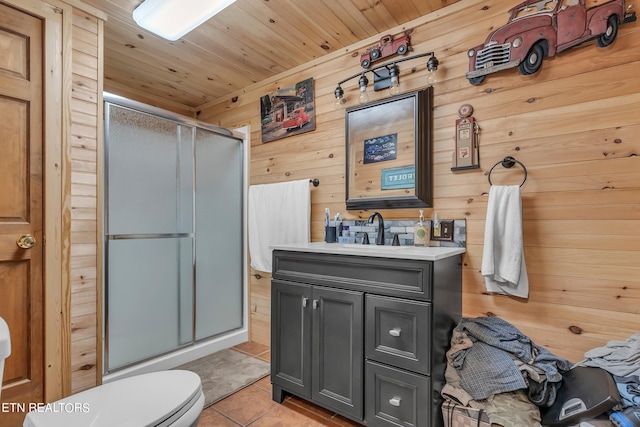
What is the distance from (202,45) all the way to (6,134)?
127cm

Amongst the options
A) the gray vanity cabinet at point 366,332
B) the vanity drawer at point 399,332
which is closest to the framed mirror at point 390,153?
the gray vanity cabinet at point 366,332

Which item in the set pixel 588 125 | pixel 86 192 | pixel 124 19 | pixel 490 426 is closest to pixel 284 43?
pixel 124 19

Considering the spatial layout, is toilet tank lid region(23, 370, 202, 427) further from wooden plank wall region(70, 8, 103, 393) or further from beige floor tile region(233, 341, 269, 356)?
beige floor tile region(233, 341, 269, 356)

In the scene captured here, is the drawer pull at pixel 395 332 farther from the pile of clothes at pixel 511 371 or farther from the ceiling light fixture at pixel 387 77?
the ceiling light fixture at pixel 387 77

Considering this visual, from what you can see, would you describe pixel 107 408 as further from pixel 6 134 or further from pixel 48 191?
pixel 6 134

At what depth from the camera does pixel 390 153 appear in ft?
6.71

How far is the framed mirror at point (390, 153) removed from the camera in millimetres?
1905

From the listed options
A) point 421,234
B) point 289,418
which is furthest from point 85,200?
point 421,234

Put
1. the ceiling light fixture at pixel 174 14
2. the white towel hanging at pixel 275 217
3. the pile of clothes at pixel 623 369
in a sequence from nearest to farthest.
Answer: the pile of clothes at pixel 623 369 → the ceiling light fixture at pixel 174 14 → the white towel hanging at pixel 275 217

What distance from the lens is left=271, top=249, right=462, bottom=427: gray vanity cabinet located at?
4.67 feet

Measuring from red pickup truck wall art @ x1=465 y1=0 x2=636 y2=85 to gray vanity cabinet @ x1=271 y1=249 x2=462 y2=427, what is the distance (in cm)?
106

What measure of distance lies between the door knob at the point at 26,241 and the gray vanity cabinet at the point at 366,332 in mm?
1242

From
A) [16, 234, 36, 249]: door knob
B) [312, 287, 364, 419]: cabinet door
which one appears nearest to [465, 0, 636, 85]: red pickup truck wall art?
[312, 287, 364, 419]: cabinet door

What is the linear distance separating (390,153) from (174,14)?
1471 mm
